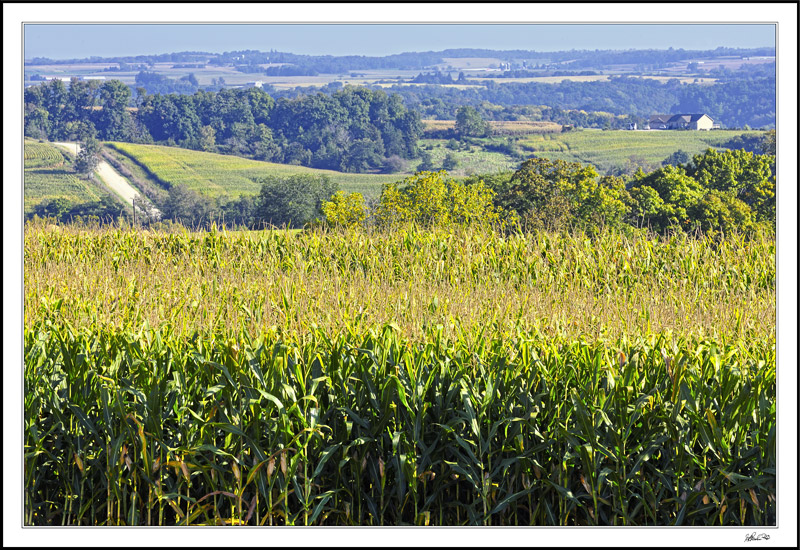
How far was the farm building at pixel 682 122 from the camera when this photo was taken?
121ft

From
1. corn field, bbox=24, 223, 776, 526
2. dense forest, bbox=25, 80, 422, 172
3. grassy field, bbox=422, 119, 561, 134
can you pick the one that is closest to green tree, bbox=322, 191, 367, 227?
corn field, bbox=24, 223, 776, 526

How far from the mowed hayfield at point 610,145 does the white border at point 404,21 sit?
51291 mm

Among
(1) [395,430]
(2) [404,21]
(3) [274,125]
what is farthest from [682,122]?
(1) [395,430]

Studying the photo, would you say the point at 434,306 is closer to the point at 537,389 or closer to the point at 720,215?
the point at 537,389

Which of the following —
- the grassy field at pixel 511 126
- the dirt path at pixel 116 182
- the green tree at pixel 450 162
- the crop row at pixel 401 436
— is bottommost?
the crop row at pixel 401 436

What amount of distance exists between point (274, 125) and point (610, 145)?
25775 mm

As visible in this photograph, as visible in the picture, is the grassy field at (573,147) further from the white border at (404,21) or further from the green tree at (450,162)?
the white border at (404,21)

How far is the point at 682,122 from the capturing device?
3972cm

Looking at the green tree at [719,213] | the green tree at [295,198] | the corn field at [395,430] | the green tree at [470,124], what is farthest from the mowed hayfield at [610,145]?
the corn field at [395,430]

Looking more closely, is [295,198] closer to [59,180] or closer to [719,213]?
[719,213]

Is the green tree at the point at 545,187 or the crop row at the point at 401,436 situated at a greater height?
the green tree at the point at 545,187

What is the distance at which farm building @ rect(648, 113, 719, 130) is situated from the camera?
121 feet
